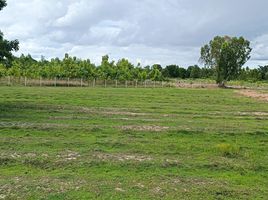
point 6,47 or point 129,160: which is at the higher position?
point 6,47

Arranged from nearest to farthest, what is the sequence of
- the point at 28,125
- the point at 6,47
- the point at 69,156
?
the point at 69,156 → the point at 28,125 → the point at 6,47

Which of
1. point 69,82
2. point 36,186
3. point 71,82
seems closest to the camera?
point 36,186

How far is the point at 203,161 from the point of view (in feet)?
Answer: 36.8

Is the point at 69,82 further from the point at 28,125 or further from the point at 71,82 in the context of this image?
the point at 28,125

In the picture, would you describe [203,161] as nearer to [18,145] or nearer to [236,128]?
[18,145]

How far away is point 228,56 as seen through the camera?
3162 inches

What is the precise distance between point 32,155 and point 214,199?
17.6ft

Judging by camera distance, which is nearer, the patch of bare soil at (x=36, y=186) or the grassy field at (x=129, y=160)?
the patch of bare soil at (x=36, y=186)

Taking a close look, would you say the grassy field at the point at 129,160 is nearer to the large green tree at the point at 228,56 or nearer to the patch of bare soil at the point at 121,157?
the patch of bare soil at the point at 121,157

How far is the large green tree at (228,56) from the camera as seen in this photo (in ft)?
263

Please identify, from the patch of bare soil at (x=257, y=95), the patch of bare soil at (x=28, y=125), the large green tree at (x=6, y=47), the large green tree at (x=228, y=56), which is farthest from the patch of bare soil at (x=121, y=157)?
the large green tree at (x=228, y=56)

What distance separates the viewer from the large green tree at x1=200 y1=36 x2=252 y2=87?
80.3 metres

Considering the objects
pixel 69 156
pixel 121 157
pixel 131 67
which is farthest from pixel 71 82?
pixel 121 157

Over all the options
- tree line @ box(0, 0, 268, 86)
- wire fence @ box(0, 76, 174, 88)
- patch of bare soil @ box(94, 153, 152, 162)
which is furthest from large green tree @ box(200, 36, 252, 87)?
patch of bare soil @ box(94, 153, 152, 162)
